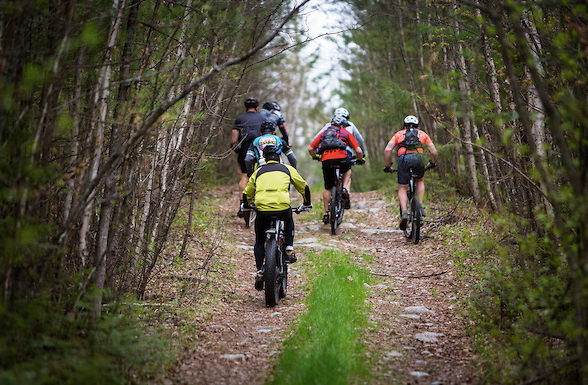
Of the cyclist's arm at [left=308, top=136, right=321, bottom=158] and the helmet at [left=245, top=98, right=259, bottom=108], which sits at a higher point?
the helmet at [left=245, top=98, right=259, bottom=108]

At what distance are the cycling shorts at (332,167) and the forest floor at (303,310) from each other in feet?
3.63

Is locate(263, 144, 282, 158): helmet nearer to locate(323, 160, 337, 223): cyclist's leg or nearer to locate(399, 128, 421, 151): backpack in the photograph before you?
locate(399, 128, 421, 151): backpack

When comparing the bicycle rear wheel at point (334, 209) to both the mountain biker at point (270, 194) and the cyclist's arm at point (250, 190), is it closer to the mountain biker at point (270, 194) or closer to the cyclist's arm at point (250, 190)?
the mountain biker at point (270, 194)

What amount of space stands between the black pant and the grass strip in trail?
762 mm

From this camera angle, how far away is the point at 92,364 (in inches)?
126

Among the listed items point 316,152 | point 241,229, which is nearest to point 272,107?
point 316,152

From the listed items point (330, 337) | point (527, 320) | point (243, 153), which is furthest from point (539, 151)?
point (243, 153)

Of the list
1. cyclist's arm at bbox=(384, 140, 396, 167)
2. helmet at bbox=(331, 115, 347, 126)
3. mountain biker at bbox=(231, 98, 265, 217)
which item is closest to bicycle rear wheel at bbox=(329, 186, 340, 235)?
cyclist's arm at bbox=(384, 140, 396, 167)

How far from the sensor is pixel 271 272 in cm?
584

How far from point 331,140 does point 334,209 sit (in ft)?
4.37

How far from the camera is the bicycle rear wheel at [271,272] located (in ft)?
19.2

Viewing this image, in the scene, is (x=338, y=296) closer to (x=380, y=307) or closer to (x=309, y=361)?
(x=380, y=307)

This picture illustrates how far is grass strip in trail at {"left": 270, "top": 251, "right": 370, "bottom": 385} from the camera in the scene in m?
3.80

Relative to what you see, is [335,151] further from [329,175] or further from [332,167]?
[329,175]
